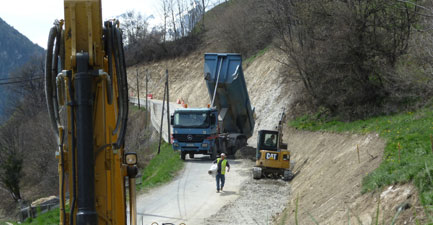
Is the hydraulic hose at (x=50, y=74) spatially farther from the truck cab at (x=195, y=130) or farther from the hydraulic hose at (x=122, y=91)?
the truck cab at (x=195, y=130)

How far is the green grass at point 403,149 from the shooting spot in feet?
30.7

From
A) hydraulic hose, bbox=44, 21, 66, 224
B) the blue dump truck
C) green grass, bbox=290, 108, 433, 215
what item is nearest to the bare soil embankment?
green grass, bbox=290, 108, 433, 215

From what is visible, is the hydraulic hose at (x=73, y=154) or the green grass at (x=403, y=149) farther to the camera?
the green grass at (x=403, y=149)

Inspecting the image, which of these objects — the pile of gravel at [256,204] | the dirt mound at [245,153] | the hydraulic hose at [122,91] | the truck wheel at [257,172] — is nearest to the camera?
the hydraulic hose at [122,91]

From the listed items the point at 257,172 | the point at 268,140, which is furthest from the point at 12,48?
the point at 257,172

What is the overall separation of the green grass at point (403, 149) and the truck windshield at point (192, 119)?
254 inches

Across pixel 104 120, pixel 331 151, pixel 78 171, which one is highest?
pixel 104 120

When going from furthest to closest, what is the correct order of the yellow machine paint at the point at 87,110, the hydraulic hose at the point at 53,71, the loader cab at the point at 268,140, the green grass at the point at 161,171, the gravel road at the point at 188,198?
the green grass at the point at 161,171, the loader cab at the point at 268,140, the gravel road at the point at 188,198, the hydraulic hose at the point at 53,71, the yellow machine paint at the point at 87,110

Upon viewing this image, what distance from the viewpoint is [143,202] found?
17.5 metres

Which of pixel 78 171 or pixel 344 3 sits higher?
pixel 344 3

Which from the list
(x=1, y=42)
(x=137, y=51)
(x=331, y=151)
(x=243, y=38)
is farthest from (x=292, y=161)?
(x=1, y=42)

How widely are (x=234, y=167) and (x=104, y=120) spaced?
19685 mm

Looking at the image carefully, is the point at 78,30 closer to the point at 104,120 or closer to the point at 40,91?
the point at 104,120

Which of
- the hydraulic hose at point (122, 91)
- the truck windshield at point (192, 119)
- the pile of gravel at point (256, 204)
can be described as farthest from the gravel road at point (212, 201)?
the hydraulic hose at point (122, 91)
